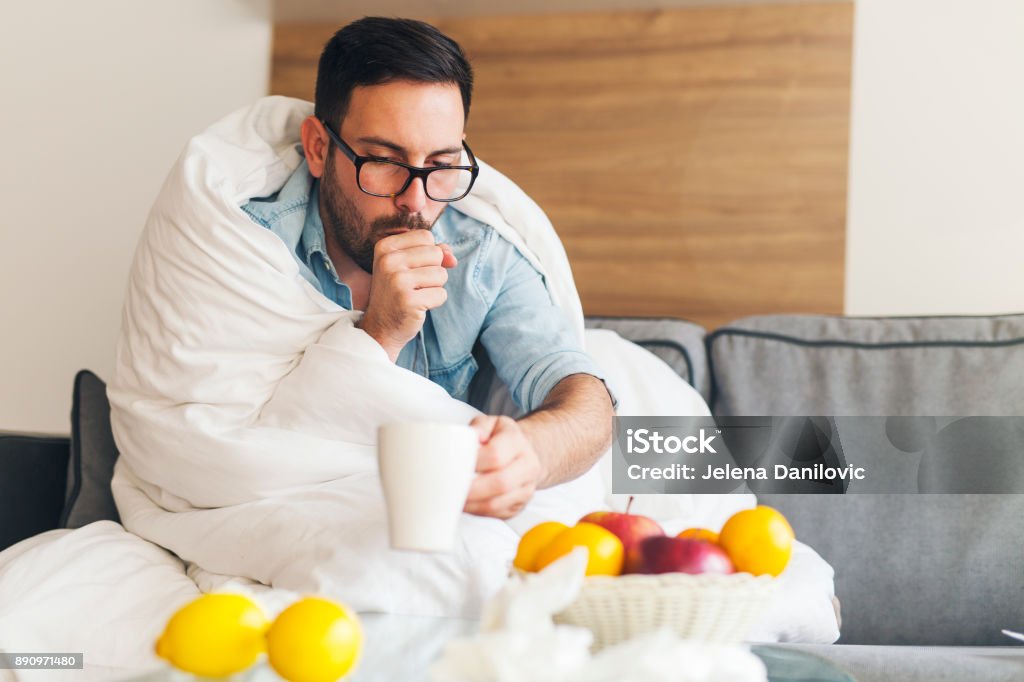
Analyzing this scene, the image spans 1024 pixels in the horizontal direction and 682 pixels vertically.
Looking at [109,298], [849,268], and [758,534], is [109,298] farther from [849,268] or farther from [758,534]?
[758,534]

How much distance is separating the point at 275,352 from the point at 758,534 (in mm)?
731

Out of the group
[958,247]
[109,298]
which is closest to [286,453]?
[109,298]

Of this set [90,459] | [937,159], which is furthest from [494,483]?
[937,159]

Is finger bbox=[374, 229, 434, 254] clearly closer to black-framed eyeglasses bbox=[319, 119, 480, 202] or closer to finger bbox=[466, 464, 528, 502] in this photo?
black-framed eyeglasses bbox=[319, 119, 480, 202]

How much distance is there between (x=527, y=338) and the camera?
4.63 feet

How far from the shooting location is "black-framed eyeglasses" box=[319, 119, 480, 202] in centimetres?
138

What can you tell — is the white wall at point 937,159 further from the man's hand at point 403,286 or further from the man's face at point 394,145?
the man's hand at point 403,286

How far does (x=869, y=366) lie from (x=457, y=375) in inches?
29.4

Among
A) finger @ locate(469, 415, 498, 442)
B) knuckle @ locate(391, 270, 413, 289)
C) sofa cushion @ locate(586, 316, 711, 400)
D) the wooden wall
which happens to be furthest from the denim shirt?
the wooden wall

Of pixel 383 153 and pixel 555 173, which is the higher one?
pixel 555 173

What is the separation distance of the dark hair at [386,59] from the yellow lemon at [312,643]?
948mm

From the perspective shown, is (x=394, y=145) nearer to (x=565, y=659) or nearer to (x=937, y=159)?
(x=565, y=659)

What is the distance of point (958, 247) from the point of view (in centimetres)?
203

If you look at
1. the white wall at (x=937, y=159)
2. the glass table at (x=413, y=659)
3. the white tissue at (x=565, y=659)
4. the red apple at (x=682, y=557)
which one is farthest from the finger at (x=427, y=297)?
the white wall at (x=937, y=159)
